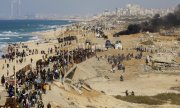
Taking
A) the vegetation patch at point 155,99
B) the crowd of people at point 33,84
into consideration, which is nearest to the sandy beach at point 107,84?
the crowd of people at point 33,84

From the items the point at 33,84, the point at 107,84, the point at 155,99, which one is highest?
the point at 33,84

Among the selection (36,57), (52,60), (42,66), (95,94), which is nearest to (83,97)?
(95,94)

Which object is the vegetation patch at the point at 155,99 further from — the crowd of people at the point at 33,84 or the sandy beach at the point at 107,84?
the crowd of people at the point at 33,84

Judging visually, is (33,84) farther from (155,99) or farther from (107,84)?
(107,84)

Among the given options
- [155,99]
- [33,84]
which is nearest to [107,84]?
[155,99]

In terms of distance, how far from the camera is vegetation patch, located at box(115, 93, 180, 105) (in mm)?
46312

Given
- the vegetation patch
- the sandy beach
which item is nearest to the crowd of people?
the sandy beach

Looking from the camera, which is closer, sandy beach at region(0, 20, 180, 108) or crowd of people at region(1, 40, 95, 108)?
crowd of people at region(1, 40, 95, 108)

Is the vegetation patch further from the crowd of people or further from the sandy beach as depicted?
the crowd of people

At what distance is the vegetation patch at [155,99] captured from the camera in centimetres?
4631

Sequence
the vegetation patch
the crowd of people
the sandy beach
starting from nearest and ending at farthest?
the crowd of people, the sandy beach, the vegetation patch

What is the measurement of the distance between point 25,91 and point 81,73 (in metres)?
22.3

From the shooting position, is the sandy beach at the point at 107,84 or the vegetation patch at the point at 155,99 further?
the vegetation patch at the point at 155,99

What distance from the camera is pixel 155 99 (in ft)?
157
